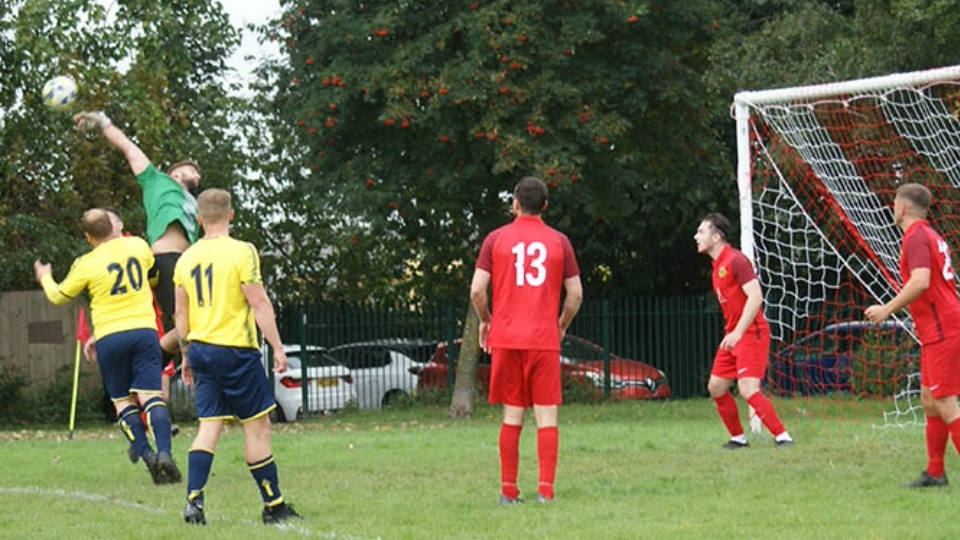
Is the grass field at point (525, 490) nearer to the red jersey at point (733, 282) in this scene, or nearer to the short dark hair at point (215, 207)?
the red jersey at point (733, 282)

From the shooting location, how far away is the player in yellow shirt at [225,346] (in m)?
8.70

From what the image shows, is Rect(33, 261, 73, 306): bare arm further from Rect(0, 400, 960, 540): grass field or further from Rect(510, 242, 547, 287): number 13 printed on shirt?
Rect(510, 242, 547, 287): number 13 printed on shirt

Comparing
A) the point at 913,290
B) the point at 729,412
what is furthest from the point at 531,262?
the point at 729,412

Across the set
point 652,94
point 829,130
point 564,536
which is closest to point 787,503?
point 564,536

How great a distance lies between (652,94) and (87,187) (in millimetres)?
8962

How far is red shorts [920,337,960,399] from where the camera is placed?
9414 millimetres

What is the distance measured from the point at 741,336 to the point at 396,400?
14.5 meters

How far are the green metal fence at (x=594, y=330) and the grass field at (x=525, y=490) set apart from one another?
1013 cm

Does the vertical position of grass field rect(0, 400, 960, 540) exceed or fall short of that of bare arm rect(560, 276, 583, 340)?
it falls short

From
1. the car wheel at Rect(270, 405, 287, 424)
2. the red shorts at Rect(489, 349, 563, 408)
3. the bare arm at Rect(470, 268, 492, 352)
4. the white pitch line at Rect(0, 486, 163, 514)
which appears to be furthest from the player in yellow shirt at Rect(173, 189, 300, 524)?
the car wheel at Rect(270, 405, 287, 424)

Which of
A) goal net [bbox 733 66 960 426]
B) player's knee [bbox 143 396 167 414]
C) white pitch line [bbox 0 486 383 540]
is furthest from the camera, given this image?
goal net [bbox 733 66 960 426]

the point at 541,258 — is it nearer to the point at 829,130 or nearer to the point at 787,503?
the point at 787,503

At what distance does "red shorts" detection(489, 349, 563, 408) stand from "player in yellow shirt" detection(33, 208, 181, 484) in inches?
111

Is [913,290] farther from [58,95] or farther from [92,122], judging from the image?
[58,95]
